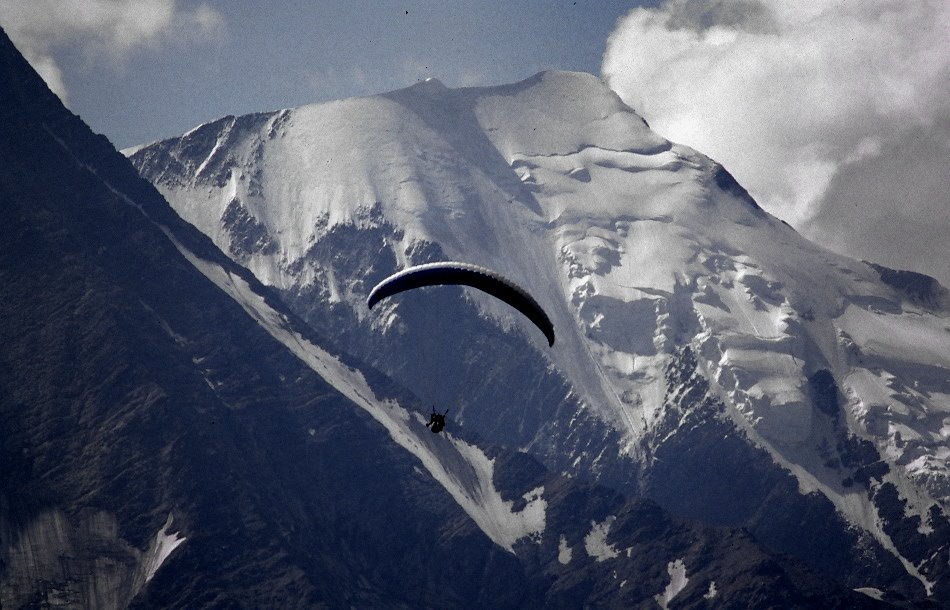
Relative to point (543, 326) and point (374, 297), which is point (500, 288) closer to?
point (543, 326)

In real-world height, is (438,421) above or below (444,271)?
below

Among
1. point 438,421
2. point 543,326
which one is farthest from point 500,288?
point 438,421

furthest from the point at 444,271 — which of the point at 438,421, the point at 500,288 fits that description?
the point at 438,421

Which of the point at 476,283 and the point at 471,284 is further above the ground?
the point at 471,284

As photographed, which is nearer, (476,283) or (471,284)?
(476,283)
